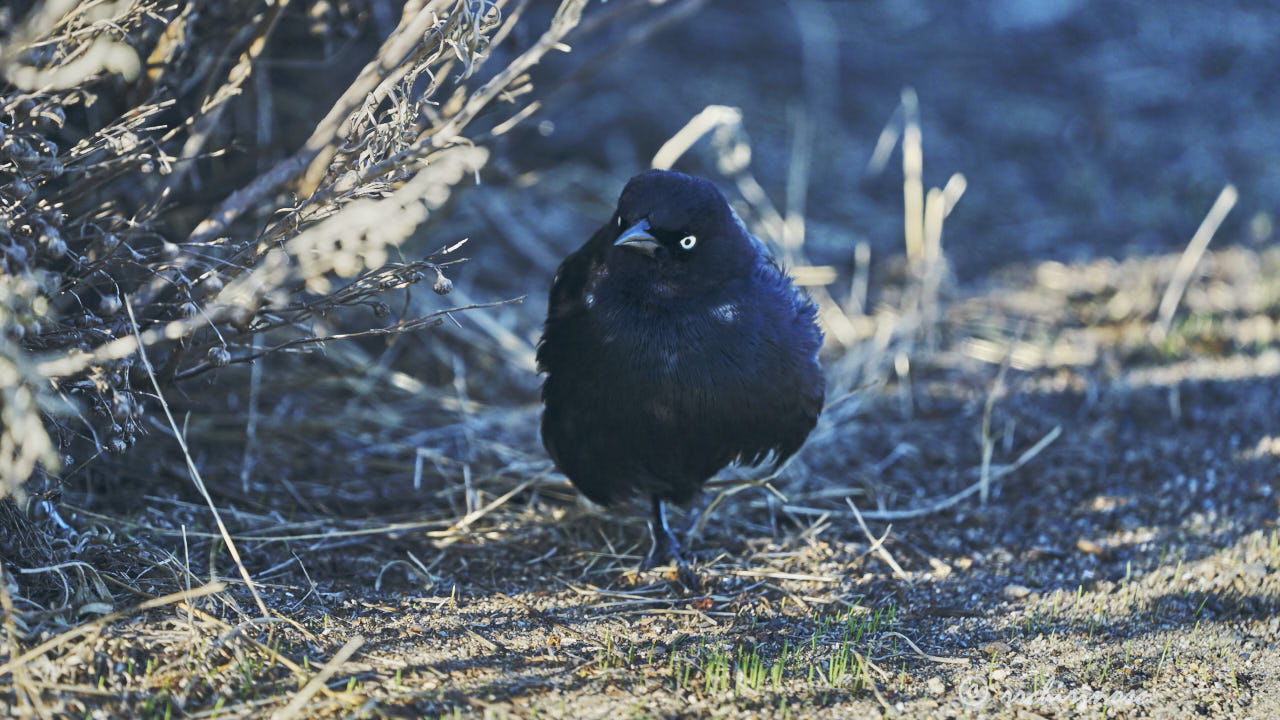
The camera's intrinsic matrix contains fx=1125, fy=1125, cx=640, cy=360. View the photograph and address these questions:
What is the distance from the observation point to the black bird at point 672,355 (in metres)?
3.22

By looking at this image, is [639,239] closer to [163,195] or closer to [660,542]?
[660,542]

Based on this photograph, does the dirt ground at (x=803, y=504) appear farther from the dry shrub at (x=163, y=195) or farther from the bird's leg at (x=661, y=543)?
the dry shrub at (x=163, y=195)

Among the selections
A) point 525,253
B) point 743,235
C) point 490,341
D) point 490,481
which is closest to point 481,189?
point 525,253

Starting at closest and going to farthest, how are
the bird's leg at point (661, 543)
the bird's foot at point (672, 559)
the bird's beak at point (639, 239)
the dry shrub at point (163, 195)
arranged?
the dry shrub at point (163, 195)
the bird's beak at point (639, 239)
the bird's foot at point (672, 559)
the bird's leg at point (661, 543)

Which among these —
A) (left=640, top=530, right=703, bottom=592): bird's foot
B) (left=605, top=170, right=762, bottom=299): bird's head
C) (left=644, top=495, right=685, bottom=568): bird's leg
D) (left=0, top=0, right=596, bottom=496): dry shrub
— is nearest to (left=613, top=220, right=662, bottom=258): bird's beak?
(left=605, top=170, right=762, bottom=299): bird's head

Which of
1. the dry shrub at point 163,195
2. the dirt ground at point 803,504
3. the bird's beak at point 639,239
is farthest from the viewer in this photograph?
the bird's beak at point 639,239

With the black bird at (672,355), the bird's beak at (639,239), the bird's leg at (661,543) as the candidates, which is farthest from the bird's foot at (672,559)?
the bird's beak at (639,239)

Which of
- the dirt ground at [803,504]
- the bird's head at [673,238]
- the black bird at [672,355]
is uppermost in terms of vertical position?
the bird's head at [673,238]

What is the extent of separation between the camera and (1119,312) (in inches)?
222

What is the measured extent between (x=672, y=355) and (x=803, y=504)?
1.11m

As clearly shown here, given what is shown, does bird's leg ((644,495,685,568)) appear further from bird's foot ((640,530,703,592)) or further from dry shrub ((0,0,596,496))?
dry shrub ((0,0,596,496))

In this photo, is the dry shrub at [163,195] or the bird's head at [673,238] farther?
the bird's head at [673,238]

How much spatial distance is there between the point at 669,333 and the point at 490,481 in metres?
1.19

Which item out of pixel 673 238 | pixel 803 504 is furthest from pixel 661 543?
pixel 673 238
